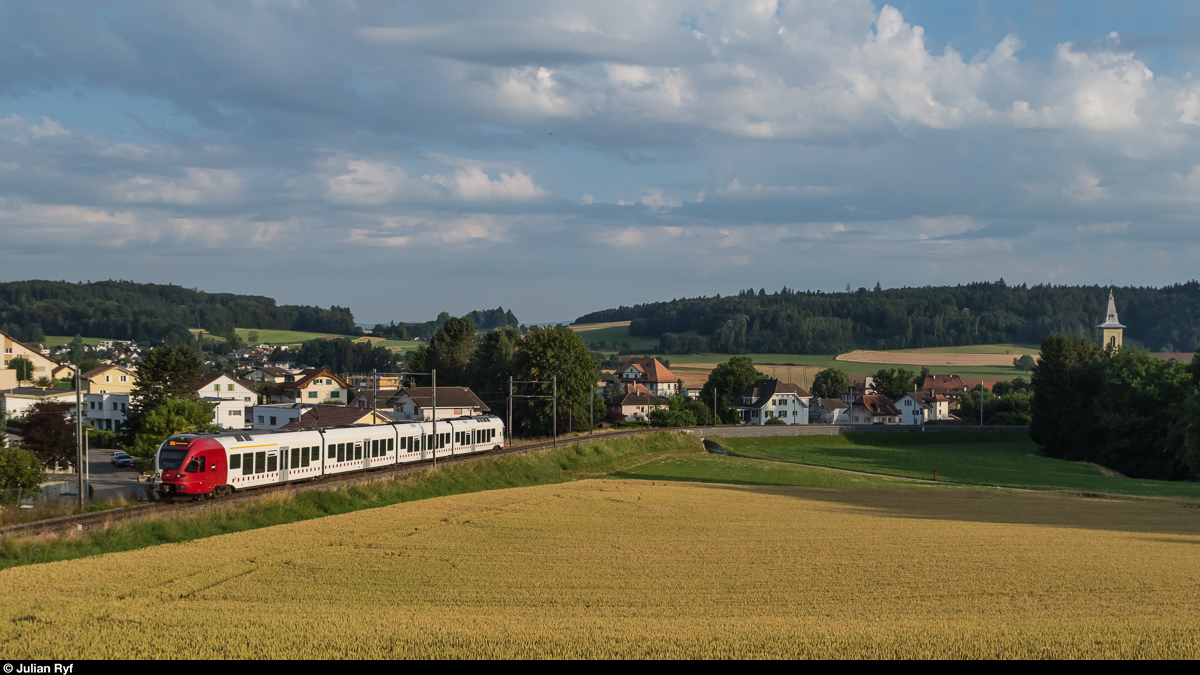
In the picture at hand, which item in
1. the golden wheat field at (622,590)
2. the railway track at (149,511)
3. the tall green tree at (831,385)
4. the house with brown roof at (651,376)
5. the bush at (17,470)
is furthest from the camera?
the house with brown roof at (651,376)

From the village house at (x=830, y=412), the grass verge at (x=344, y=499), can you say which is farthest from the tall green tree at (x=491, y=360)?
the village house at (x=830, y=412)

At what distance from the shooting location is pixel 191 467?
1345 inches

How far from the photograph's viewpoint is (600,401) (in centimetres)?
11019

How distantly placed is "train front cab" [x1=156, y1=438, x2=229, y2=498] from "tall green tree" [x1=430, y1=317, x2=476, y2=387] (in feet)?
301

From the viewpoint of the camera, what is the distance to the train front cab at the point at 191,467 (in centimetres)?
3381

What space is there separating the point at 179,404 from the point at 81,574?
163 ft

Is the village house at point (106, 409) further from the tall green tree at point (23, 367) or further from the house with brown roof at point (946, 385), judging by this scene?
the house with brown roof at point (946, 385)

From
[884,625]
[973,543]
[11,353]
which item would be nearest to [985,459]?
[973,543]

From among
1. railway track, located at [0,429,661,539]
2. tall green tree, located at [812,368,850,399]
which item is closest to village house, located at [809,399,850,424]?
tall green tree, located at [812,368,850,399]

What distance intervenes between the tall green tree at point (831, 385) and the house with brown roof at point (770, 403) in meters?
27.0

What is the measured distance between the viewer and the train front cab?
1331 inches

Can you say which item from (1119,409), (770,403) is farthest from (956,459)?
(770,403)

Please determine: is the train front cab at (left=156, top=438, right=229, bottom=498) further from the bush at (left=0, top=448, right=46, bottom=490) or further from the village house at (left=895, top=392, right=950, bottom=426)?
the village house at (left=895, top=392, right=950, bottom=426)
